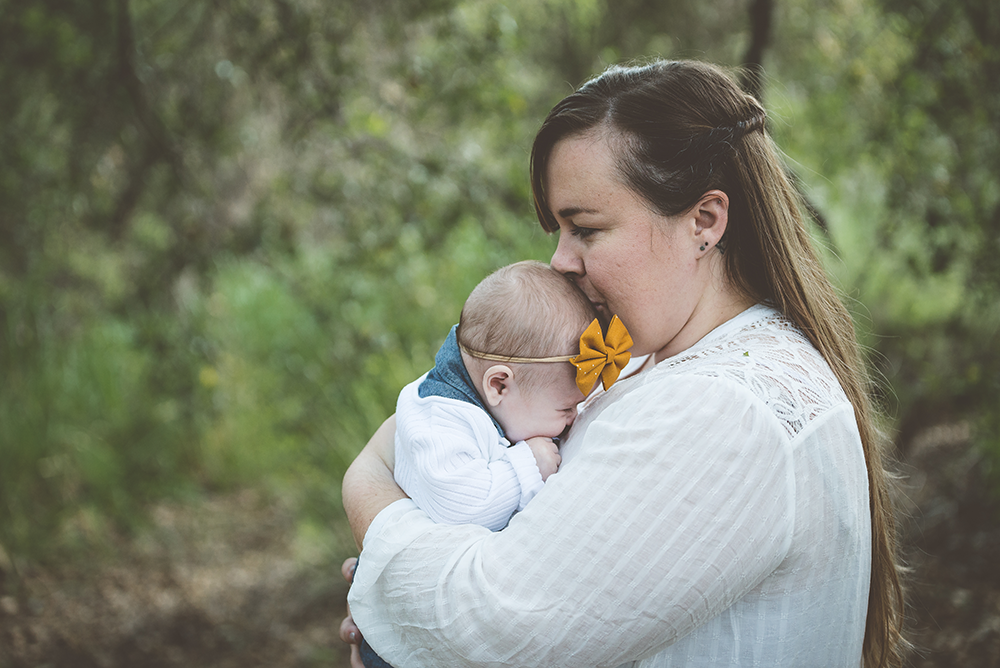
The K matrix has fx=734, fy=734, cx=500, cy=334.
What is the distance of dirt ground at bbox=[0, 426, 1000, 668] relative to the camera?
337 cm

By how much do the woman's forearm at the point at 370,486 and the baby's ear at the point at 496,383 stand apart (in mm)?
280

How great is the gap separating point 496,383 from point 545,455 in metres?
0.19

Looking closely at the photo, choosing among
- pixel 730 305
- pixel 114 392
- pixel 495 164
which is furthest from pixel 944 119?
pixel 114 392

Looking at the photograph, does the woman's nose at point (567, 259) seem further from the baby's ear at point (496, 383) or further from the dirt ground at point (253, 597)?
the dirt ground at point (253, 597)

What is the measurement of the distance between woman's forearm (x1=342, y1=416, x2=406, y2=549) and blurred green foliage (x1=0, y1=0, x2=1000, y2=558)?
1.75m

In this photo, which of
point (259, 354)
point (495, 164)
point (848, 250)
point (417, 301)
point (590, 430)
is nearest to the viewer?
point (590, 430)

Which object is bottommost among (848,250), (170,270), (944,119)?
(848,250)

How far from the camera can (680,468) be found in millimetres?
1156

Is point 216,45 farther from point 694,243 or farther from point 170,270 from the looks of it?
point 694,243

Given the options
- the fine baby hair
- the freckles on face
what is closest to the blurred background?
the freckles on face

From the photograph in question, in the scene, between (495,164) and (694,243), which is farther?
(495,164)

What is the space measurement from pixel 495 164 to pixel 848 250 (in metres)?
5.38

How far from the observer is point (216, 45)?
14.0 feet

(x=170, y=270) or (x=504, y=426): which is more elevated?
(x=170, y=270)
